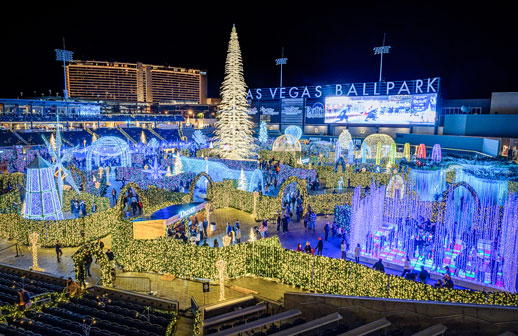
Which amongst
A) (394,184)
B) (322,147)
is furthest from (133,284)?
(322,147)

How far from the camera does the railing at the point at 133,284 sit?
11.0 m

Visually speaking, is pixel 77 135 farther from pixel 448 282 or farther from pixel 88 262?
pixel 448 282

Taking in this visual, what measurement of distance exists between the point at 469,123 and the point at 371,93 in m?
14.5

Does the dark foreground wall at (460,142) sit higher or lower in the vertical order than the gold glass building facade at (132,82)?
lower

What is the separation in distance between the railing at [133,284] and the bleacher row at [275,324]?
3.24 m

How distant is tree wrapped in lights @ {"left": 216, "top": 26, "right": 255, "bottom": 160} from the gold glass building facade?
337 feet

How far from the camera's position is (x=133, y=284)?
448 inches

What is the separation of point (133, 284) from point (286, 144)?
1065 inches

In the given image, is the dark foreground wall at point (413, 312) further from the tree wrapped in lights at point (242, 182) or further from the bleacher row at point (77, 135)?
the bleacher row at point (77, 135)

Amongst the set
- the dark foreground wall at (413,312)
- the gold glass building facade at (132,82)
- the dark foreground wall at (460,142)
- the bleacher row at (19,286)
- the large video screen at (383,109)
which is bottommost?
the bleacher row at (19,286)

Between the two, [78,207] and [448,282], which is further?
[78,207]

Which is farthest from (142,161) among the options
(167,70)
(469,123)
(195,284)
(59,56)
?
(167,70)

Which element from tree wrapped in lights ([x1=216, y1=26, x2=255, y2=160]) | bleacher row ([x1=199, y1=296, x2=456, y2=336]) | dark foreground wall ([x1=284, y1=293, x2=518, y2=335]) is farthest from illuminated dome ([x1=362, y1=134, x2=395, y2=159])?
bleacher row ([x1=199, y1=296, x2=456, y2=336])

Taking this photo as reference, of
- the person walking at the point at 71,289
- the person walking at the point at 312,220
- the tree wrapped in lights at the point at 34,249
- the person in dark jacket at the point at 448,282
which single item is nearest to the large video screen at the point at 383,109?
the person walking at the point at 312,220
